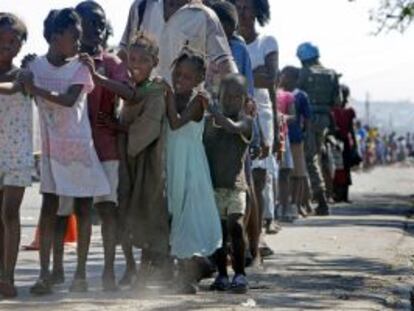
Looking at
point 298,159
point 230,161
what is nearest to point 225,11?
point 230,161

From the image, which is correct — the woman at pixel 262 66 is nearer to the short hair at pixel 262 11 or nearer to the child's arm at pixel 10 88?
the short hair at pixel 262 11

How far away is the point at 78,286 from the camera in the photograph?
9141 millimetres

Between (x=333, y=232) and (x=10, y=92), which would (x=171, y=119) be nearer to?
(x=10, y=92)

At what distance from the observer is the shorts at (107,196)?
9328mm

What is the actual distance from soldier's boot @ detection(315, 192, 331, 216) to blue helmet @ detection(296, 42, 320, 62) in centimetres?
179

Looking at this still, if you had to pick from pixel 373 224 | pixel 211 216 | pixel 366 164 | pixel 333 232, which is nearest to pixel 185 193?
pixel 211 216

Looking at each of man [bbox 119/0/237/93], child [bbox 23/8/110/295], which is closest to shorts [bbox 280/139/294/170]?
man [bbox 119/0/237/93]

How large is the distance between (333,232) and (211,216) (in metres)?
6.18

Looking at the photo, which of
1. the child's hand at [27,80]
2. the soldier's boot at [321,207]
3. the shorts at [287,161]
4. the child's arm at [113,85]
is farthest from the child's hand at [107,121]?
the soldier's boot at [321,207]

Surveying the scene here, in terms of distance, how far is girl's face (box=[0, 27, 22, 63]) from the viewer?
29.4 feet

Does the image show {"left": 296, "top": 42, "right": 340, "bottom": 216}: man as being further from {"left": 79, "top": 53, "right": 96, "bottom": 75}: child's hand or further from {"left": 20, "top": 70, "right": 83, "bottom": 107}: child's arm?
{"left": 20, "top": 70, "right": 83, "bottom": 107}: child's arm

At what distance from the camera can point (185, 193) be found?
9.43 m

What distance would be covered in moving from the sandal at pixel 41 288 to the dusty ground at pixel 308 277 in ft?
0.19

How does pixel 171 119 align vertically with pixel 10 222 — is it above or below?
above
